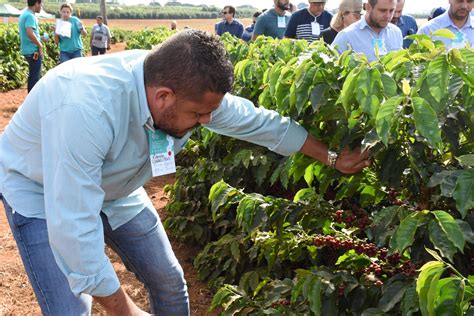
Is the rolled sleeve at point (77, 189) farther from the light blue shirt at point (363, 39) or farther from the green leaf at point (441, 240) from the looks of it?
the light blue shirt at point (363, 39)

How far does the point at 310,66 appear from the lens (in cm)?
224

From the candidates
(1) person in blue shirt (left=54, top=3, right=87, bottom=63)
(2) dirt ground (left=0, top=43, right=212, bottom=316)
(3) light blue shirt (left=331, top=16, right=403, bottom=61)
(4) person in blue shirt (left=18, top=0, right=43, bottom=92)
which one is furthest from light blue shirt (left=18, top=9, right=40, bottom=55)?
(3) light blue shirt (left=331, top=16, right=403, bottom=61)

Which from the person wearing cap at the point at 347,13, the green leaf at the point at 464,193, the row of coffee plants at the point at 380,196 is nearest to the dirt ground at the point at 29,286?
the row of coffee plants at the point at 380,196

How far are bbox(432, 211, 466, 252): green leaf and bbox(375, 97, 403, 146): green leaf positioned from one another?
254mm

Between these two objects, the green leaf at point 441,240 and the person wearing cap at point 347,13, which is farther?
the person wearing cap at point 347,13

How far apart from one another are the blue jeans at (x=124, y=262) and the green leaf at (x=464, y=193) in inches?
50.8

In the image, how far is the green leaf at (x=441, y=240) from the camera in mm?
1681

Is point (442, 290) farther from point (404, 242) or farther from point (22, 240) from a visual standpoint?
point (22, 240)

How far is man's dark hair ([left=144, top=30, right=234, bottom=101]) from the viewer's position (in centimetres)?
194

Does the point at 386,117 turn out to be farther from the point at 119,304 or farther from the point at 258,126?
the point at 119,304

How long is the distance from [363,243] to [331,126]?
18.8 inches

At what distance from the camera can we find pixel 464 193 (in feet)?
5.70

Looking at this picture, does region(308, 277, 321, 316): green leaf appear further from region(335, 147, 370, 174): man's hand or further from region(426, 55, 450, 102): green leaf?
region(426, 55, 450, 102): green leaf

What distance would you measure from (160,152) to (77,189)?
374 millimetres
